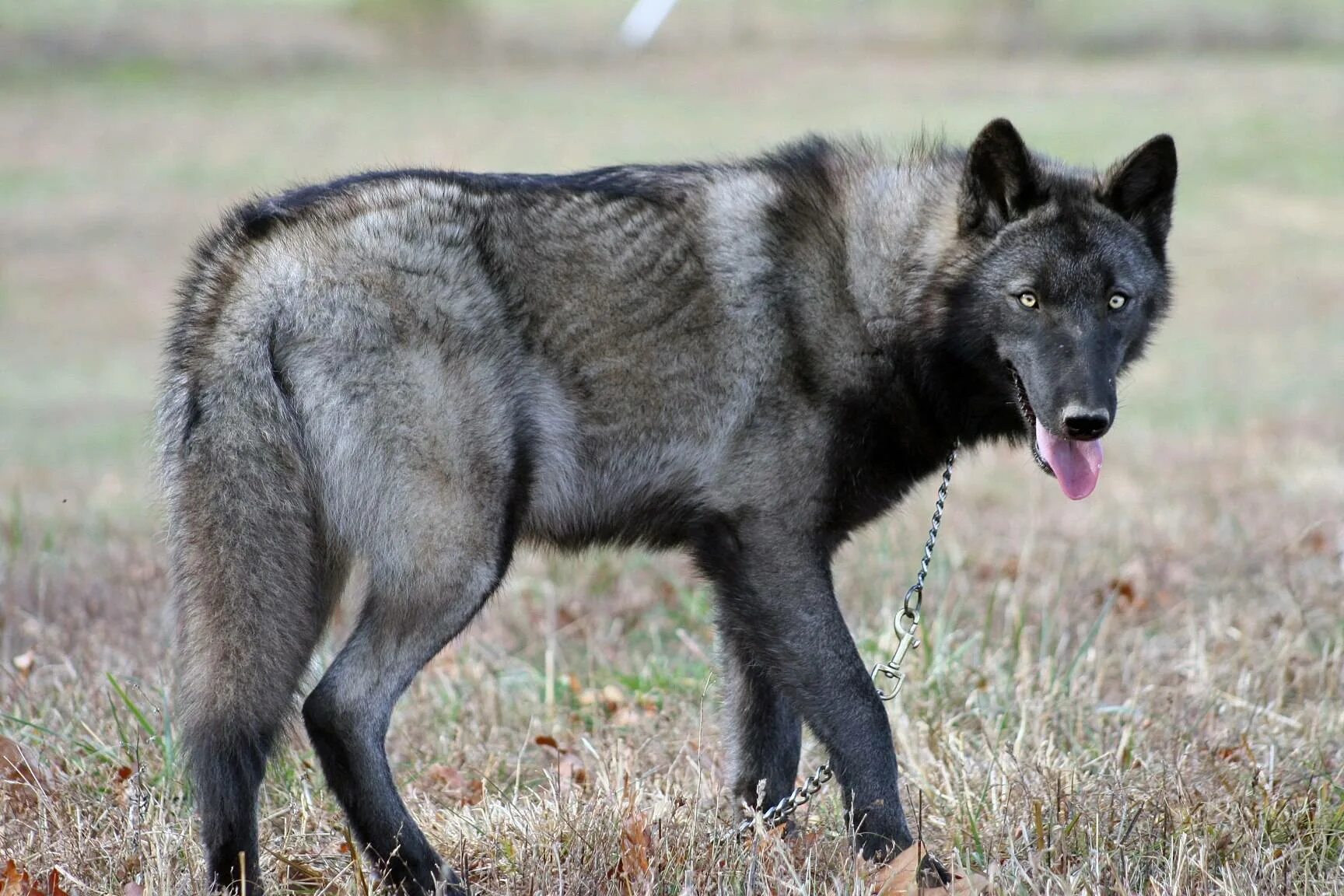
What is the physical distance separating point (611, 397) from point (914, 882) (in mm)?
1517

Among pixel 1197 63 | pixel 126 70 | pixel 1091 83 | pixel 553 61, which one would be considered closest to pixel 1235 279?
pixel 1091 83

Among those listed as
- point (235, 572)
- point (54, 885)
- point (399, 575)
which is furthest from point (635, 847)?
point (54, 885)

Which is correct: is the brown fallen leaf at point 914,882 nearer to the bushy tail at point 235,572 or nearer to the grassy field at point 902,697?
the grassy field at point 902,697

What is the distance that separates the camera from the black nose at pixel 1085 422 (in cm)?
396

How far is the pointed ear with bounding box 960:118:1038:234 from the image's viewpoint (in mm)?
4258

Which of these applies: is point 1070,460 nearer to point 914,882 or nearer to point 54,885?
point 914,882

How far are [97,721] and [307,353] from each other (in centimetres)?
175

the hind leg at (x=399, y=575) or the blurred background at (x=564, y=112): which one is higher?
the blurred background at (x=564, y=112)

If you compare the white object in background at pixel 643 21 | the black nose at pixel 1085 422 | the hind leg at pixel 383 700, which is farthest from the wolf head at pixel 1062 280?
the white object in background at pixel 643 21

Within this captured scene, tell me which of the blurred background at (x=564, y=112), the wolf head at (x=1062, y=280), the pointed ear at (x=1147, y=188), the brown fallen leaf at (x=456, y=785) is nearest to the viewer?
the wolf head at (x=1062, y=280)

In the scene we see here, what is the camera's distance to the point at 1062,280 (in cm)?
416

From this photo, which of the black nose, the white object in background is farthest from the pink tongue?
the white object in background

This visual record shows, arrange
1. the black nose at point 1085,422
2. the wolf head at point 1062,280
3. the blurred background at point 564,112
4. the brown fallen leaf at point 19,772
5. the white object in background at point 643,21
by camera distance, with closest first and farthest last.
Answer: the black nose at point 1085,422
the wolf head at point 1062,280
the brown fallen leaf at point 19,772
the blurred background at point 564,112
the white object in background at point 643,21

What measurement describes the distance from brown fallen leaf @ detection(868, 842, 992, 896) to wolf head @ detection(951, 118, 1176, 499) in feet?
3.60
